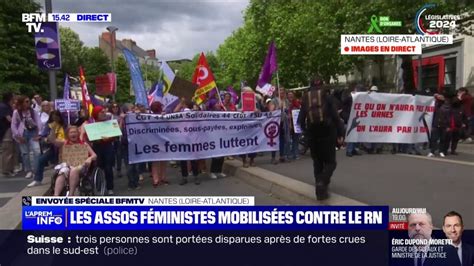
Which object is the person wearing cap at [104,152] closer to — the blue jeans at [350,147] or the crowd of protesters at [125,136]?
the crowd of protesters at [125,136]

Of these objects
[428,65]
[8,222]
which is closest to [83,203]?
[8,222]

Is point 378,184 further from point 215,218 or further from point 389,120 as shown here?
point 389,120

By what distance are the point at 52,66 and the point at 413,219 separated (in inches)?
145

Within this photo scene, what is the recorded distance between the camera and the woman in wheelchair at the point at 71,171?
477 cm

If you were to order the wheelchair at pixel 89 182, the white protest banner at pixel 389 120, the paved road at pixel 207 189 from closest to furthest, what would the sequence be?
Answer: the wheelchair at pixel 89 182, the paved road at pixel 207 189, the white protest banner at pixel 389 120

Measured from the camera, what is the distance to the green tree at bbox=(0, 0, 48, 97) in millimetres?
3854

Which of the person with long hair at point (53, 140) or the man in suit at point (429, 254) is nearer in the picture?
the man in suit at point (429, 254)

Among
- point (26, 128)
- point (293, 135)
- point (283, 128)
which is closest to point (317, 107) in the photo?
point (283, 128)

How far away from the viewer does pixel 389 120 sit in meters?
8.93

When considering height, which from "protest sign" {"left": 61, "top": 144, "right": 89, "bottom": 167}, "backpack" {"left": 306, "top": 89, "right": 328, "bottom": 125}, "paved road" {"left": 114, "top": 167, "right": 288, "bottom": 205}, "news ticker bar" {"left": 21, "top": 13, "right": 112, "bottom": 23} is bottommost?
"paved road" {"left": 114, "top": 167, "right": 288, "bottom": 205}

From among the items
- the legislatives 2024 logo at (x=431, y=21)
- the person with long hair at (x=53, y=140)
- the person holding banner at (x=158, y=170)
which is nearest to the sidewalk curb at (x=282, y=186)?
the person holding banner at (x=158, y=170)

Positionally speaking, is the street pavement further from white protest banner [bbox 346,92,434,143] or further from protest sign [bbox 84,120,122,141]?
protest sign [bbox 84,120,122,141]

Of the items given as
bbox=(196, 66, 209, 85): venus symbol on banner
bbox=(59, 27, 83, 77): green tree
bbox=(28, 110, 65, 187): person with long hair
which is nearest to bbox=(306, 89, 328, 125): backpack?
bbox=(59, 27, 83, 77): green tree

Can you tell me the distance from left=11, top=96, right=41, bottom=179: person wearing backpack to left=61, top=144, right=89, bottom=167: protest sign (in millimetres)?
2935
